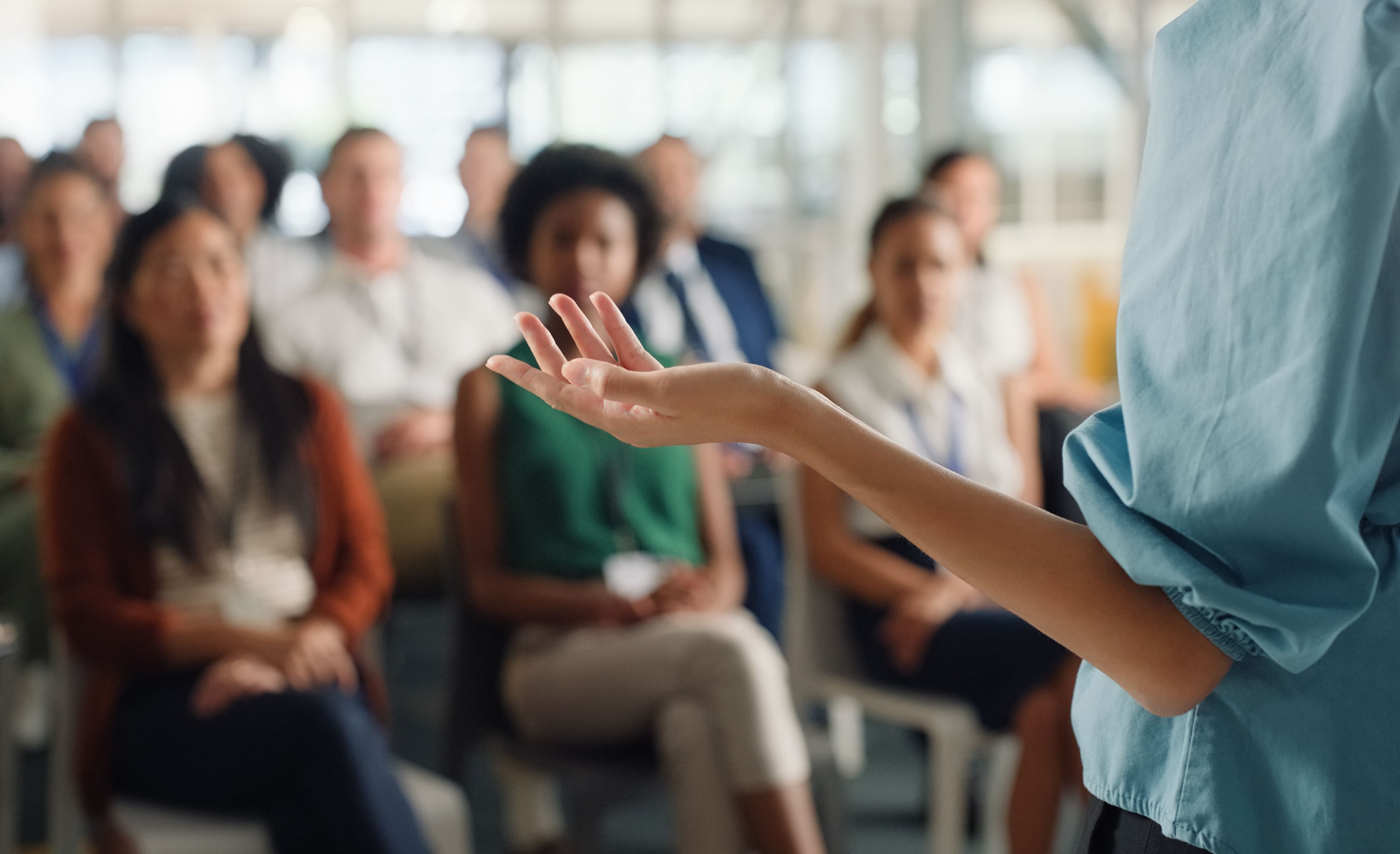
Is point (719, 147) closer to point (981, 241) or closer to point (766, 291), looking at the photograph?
point (766, 291)

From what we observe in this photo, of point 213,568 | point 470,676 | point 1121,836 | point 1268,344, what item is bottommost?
point 470,676

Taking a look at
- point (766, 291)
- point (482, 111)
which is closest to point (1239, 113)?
point (766, 291)

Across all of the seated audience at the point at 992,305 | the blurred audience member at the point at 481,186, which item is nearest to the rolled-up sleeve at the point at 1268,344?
the seated audience at the point at 992,305

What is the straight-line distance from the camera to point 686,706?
6.71ft

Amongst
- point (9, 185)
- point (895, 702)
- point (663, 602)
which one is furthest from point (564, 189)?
point (9, 185)

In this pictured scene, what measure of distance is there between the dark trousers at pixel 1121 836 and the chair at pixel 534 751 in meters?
1.24

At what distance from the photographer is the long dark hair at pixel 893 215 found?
268 cm

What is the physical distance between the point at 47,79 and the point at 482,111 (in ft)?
6.51

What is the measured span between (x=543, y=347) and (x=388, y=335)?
2.72 meters

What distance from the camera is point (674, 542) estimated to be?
7.73 ft

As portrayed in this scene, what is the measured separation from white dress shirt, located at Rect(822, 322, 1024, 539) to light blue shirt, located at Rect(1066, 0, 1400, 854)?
1773 mm

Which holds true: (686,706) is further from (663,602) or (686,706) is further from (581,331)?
(581,331)

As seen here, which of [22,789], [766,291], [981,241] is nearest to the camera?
[22,789]

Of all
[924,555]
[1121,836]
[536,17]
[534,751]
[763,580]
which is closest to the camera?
[1121,836]
